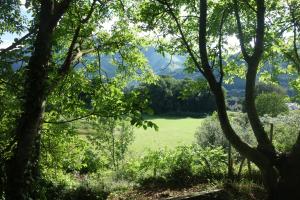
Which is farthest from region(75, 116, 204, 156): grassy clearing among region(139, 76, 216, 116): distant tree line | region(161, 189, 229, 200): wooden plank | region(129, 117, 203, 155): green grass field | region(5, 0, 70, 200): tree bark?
region(5, 0, 70, 200): tree bark

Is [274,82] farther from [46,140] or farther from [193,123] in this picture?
[193,123]

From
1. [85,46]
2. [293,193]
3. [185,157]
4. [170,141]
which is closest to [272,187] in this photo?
[293,193]

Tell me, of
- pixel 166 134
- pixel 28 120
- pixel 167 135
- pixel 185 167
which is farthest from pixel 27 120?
pixel 166 134

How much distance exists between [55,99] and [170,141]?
4775 cm

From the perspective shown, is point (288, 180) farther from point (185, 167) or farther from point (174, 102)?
point (174, 102)

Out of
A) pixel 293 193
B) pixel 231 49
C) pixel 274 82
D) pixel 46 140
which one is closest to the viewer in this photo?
pixel 293 193

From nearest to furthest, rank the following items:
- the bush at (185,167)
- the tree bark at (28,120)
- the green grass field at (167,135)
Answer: the tree bark at (28,120) < the bush at (185,167) < the green grass field at (167,135)

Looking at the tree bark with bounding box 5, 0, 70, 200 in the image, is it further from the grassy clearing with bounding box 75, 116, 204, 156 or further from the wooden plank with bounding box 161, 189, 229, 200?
the grassy clearing with bounding box 75, 116, 204, 156

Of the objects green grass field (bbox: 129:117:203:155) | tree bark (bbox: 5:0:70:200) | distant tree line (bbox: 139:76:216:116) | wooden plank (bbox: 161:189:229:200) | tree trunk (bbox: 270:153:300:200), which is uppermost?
distant tree line (bbox: 139:76:216:116)

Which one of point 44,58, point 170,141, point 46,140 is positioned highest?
point 44,58

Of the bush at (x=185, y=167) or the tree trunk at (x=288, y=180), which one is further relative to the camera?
the bush at (x=185, y=167)

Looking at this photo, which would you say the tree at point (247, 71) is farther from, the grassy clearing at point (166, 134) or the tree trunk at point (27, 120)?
the grassy clearing at point (166, 134)

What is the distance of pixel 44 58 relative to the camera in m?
5.74

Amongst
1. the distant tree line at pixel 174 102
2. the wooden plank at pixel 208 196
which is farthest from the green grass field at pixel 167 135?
the wooden plank at pixel 208 196
